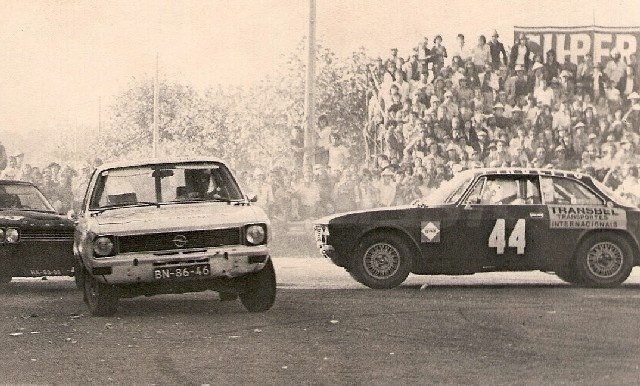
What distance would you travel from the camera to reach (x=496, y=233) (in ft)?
37.9

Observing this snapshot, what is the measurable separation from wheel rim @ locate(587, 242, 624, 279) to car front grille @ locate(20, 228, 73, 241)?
5.72m

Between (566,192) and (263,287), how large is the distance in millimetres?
3977

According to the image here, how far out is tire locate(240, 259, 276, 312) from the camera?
9.65 metres

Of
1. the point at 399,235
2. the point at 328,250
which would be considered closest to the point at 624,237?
the point at 399,235

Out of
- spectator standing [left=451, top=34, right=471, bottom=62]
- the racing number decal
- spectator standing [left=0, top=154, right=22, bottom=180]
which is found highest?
spectator standing [left=451, top=34, right=471, bottom=62]

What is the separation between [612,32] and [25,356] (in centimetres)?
1080

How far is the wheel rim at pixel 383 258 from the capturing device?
37.9ft

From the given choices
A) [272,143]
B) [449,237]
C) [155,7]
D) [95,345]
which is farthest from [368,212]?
[272,143]

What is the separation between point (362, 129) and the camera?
18.8m

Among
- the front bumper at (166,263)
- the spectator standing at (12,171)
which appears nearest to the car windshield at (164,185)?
the front bumper at (166,263)

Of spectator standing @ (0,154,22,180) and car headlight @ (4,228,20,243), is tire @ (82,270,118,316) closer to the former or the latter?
car headlight @ (4,228,20,243)

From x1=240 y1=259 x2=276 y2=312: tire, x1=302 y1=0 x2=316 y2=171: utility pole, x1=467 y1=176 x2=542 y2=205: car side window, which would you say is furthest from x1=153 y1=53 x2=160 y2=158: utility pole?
x1=240 y1=259 x2=276 y2=312: tire

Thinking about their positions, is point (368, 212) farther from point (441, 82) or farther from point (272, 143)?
point (272, 143)

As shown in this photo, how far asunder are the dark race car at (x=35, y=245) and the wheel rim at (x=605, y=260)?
5.69m
